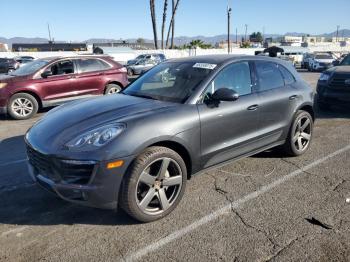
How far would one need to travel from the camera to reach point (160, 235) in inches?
129

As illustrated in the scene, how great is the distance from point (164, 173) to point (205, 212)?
0.63 metres

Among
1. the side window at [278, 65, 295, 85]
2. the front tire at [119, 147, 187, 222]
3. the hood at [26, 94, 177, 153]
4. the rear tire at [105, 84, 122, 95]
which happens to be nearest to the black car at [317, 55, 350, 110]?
the side window at [278, 65, 295, 85]

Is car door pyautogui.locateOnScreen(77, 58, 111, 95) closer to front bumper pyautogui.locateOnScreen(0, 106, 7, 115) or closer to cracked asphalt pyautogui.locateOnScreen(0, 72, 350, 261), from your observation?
front bumper pyautogui.locateOnScreen(0, 106, 7, 115)

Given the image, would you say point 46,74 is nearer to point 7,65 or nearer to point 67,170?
point 67,170

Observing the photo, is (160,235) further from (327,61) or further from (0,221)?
(327,61)

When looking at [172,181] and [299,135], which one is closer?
[172,181]

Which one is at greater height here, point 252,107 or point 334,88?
point 252,107

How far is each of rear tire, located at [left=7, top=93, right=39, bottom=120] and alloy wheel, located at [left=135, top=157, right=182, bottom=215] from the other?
6363mm

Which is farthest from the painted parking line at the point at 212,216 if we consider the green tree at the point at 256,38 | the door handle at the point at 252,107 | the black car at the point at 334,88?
the green tree at the point at 256,38

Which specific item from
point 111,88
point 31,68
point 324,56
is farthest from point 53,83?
point 324,56

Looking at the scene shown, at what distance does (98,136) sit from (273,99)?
2.57 meters

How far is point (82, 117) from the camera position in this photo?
3654 mm

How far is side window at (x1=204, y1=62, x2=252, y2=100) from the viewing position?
4.08 meters

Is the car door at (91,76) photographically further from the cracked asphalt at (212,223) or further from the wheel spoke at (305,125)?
the wheel spoke at (305,125)
